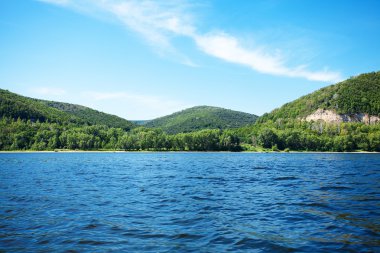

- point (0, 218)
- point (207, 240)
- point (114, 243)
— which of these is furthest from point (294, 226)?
point (0, 218)

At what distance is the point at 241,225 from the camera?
729 inches

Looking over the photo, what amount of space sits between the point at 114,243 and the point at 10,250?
4.78 meters

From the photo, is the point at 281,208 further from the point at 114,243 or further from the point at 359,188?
the point at 359,188

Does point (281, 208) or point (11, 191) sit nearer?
point (281, 208)

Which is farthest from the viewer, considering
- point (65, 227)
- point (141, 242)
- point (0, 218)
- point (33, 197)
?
point (33, 197)

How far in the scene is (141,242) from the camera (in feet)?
50.2

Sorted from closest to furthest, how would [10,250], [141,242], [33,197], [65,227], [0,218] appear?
[10,250], [141,242], [65,227], [0,218], [33,197]

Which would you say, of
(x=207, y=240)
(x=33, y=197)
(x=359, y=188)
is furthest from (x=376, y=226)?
(x=33, y=197)

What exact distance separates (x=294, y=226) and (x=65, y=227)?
1381cm

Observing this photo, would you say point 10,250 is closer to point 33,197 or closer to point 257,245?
point 257,245

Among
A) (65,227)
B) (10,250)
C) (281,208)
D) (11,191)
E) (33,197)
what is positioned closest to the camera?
(10,250)

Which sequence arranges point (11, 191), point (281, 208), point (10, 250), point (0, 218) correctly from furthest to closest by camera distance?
point (11, 191)
point (281, 208)
point (0, 218)
point (10, 250)

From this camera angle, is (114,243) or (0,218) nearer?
(114,243)

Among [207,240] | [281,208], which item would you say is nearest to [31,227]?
[207,240]
